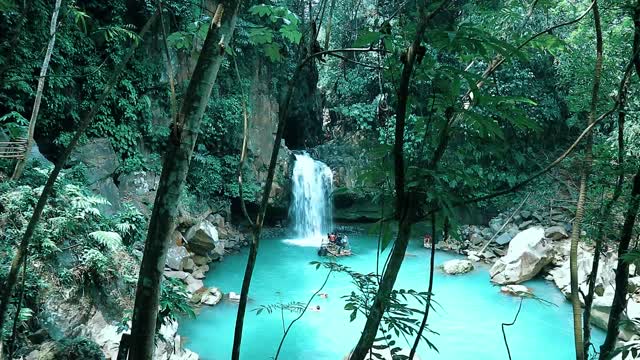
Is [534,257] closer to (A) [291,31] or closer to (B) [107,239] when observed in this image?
(B) [107,239]

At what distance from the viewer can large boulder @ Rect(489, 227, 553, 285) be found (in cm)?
834

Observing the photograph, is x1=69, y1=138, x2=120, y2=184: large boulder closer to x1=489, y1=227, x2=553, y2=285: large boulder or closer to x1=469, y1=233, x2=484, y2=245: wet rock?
x1=489, y1=227, x2=553, y2=285: large boulder

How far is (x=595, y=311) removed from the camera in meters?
6.39

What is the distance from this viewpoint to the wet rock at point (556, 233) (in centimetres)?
961

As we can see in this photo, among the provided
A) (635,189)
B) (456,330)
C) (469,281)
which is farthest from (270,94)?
(635,189)

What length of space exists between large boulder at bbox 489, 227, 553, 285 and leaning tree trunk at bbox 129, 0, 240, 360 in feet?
27.4

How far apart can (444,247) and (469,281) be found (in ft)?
7.76

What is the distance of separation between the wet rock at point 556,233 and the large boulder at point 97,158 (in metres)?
9.65

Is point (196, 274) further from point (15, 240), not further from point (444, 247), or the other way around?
point (444, 247)

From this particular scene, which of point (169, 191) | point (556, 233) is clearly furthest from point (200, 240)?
point (556, 233)

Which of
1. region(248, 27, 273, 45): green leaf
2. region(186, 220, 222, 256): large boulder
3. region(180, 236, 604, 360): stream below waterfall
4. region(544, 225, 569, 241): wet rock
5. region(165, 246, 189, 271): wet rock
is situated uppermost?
region(248, 27, 273, 45): green leaf

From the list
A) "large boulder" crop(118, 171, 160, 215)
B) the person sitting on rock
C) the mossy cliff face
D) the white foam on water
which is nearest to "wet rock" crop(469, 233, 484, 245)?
the person sitting on rock

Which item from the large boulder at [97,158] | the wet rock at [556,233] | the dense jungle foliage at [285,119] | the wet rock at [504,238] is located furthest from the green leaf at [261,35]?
the wet rock at [504,238]

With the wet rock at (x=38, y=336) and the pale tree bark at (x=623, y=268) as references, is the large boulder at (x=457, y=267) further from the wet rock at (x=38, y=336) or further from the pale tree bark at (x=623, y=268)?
the wet rock at (x=38, y=336)
